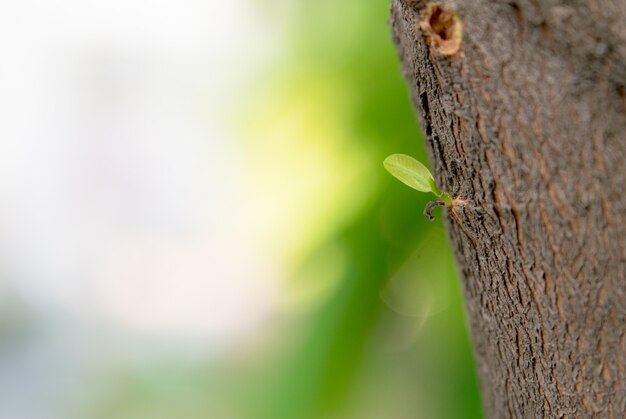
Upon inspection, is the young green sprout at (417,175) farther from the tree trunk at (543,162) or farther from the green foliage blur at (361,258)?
the green foliage blur at (361,258)

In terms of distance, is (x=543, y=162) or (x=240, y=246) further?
(x=240, y=246)

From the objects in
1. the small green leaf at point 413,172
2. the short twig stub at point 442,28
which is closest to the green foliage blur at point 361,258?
the small green leaf at point 413,172

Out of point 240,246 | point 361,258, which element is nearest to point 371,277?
point 361,258

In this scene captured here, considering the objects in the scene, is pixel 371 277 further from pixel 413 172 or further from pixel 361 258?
pixel 413 172

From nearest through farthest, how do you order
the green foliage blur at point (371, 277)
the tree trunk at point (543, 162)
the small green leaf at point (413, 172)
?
1. the tree trunk at point (543, 162)
2. the small green leaf at point (413, 172)
3. the green foliage blur at point (371, 277)

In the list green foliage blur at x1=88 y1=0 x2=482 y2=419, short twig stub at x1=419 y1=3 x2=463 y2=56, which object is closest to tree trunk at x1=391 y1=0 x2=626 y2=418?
short twig stub at x1=419 y1=3 x2=463 y2=56

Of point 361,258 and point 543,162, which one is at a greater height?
point 543,162

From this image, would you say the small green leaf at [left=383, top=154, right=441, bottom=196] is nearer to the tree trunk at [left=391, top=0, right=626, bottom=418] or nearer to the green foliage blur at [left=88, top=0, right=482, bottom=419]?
the tree trunk at [left=391, top=0, right=626, bottom=418]
